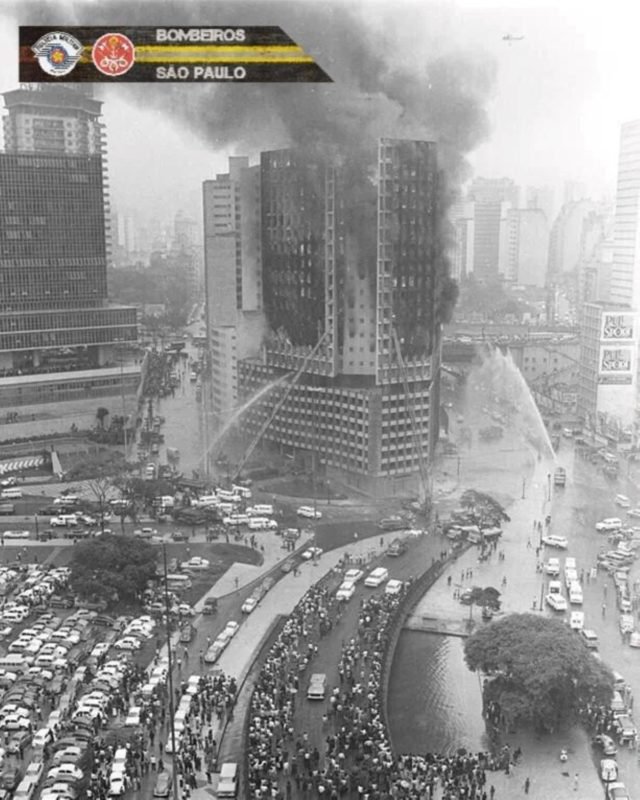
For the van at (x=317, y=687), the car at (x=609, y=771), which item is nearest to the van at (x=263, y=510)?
the van at (x=317, y=687)

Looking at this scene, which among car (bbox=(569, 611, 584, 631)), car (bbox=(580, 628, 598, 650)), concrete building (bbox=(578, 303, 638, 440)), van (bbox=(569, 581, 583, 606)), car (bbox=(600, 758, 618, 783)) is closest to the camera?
car (bbox=(600, 758, 618, 783))

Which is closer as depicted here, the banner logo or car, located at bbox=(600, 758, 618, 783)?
the banner logo

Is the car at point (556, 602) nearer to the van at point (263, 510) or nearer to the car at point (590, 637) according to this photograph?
the car at point (590, 637)

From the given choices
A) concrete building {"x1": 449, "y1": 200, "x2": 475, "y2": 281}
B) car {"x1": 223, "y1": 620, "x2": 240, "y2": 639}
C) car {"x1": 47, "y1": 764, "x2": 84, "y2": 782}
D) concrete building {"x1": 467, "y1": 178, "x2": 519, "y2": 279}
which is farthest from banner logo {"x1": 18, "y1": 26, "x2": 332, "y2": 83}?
concrete building {"x1": 449, "y1": 200, "x2": 475, "y2": 281}

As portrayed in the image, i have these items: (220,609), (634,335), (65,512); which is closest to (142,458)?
(65,512)

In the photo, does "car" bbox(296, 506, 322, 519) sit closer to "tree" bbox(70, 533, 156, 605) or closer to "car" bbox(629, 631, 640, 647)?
"tree" bbox(70, 533, 156, 605)
